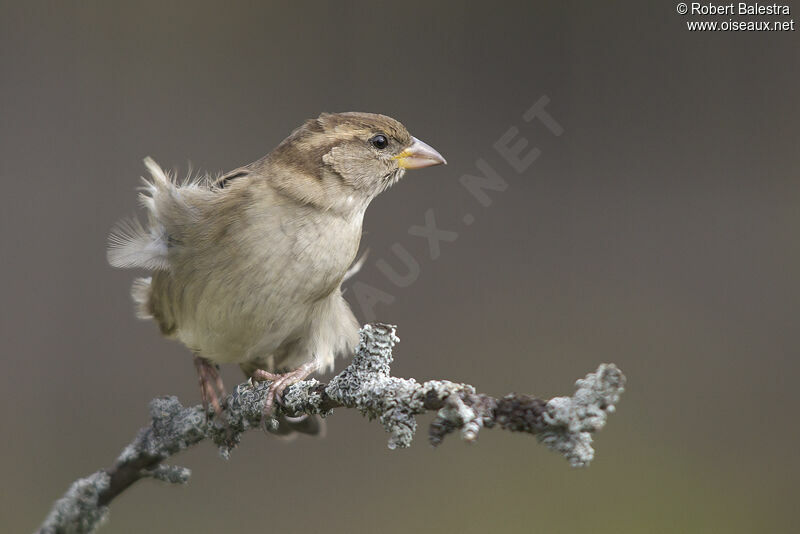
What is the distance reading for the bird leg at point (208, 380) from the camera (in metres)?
3.03

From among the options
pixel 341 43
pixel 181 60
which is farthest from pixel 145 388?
pixel 341 43

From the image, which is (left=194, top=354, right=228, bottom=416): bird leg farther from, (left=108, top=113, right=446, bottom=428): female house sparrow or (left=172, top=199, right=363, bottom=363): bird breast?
(left=172, top=199, right=363, bottom=363): bird breast

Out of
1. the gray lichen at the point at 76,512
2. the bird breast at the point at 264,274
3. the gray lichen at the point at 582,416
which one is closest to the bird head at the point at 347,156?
the bird breast at the point at 264,274

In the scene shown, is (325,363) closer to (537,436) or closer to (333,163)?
(333,163)

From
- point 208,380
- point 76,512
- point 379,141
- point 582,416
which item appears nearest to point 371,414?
point 582,416

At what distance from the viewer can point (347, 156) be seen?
322cm

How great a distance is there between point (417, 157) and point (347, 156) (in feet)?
0.92

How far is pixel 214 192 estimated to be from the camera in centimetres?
320

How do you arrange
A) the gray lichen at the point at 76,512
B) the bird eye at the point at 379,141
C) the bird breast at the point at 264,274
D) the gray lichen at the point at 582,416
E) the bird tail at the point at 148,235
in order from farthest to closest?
the bird eye at the point at 379,141, the bird tail at the point at 148,235, the bird breast at the point at 264,274, the gray lichen at the point at 76,512, the gray lichen at the point at 582,416

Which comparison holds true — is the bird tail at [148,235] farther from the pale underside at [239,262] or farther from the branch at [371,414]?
the branch at [371,414]

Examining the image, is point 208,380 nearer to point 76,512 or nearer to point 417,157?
point 76,512

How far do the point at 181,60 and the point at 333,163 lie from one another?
8.70ft

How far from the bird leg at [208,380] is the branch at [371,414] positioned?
9.3 inches

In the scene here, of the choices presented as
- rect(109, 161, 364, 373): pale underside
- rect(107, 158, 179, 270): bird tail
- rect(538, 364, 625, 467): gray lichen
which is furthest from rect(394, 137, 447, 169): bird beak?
rect(538, 364, 625, 467): gray lichen
